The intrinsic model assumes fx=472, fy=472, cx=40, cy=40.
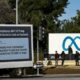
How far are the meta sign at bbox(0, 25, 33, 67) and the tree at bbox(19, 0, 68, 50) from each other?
49.6 m

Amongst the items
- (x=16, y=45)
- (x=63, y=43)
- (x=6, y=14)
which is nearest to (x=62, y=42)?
(x=63, y=43)

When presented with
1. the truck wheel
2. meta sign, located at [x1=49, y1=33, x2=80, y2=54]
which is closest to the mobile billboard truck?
meta sign, located at [x1=49, y1=33, x2=80, y2=54]

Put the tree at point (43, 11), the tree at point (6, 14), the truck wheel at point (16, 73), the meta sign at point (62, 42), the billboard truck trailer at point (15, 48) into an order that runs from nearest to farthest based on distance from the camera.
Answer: the billboard truck trailer at point (15, 48) < the truck wheel at point (16, 73) < the meta sign at point (62, 42) < the tree at point (6, 14) < the tree at point (43, 11)

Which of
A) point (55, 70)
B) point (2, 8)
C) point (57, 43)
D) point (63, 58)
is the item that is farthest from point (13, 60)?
point (2, 8)

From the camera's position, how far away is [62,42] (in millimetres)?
54469

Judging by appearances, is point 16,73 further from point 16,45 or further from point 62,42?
point 62,42

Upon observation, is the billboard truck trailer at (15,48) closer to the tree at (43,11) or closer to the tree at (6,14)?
the tree at (6,14)

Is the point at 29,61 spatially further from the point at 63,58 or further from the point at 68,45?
the point at 68,45

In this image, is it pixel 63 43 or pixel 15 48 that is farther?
pixel 63 43

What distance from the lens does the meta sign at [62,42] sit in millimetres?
54312

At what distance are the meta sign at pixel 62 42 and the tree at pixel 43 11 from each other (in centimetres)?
2972

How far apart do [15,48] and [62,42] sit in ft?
66.8

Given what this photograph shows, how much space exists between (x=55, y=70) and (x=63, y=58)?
6674 mm

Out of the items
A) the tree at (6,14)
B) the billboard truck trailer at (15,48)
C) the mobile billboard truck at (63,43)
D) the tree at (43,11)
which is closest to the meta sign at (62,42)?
the mobile billboard truck at (63,43)
